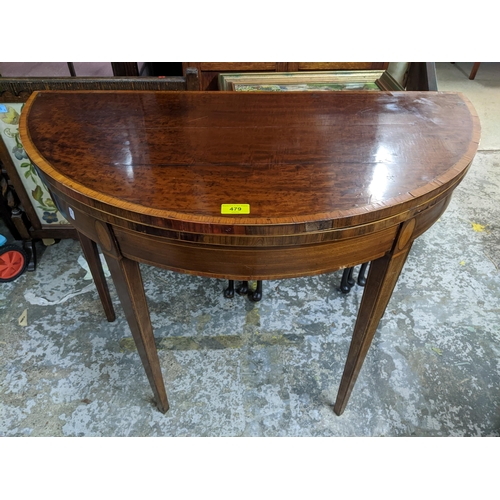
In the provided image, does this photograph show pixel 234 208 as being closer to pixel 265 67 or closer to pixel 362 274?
pixel 362 274

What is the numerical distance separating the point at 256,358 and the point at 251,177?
0.87 metres

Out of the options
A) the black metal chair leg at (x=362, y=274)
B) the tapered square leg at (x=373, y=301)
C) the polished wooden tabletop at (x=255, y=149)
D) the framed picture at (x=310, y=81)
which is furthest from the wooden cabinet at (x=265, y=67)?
the tapered square leg at (x=373, y=301)

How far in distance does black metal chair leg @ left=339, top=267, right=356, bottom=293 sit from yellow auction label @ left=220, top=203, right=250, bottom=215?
3.40 ft

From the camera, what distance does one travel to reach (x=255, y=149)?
92 cm

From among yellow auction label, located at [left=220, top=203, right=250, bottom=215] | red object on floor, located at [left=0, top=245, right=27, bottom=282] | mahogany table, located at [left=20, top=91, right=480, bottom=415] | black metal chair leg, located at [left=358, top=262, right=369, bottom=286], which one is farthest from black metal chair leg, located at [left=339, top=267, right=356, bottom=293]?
red object on floor, located at [left=0, top=245, right=27, bottom=282]

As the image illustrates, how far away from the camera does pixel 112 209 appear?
0.77 meters

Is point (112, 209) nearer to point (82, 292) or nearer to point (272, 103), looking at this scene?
point (272, 103)

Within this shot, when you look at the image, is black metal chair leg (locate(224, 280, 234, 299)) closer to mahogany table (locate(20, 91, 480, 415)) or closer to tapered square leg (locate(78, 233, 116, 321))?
tapered square leg (locate(78, 233, 116, 321))

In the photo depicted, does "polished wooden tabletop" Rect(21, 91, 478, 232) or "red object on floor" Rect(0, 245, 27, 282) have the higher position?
"polished wooden tabletop" Rect(21, 91, 478, 232)

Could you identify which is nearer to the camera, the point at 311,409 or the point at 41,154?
the point at 41,154

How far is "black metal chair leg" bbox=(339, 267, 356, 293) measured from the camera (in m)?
1.69

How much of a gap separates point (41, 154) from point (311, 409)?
1.11m
